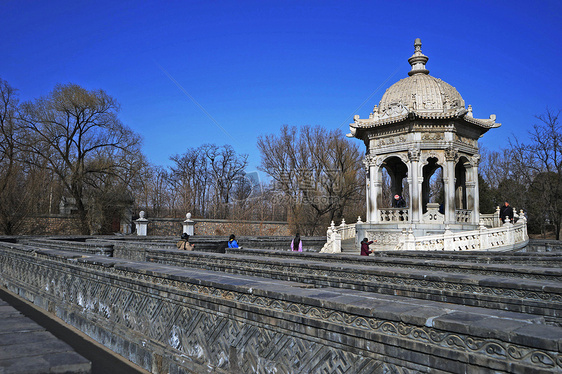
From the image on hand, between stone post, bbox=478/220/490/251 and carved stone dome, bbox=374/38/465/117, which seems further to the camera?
carved stone dome, bbox=374/38/465/117

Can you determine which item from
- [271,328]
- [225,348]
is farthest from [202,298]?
[271,328]

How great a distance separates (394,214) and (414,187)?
1794mm

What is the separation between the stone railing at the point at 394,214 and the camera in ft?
72.4

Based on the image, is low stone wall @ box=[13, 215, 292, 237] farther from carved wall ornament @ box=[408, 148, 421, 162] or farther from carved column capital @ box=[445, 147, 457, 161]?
carved column capital @ box=[445, 147, 457, 161]

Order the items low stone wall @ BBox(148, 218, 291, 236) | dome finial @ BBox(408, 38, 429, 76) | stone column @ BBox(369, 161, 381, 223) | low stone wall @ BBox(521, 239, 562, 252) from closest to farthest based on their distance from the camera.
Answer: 1. low stone wall @ BBox(521, 239, 562, 252)
2. stone column @ BBox(369, 161, 381, 223)
3. dome finial @ BBox(408, 38, 429, 76)
4. low stone wall @ BBox(148, 218, 291, 236)

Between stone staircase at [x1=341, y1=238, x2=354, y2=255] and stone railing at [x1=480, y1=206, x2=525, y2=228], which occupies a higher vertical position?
stone railing at [x1=480, y1=206, x2=525, y2=228]

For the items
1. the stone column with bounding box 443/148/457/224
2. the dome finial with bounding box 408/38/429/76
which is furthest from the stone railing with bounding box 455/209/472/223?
the dome finial with bounding box 408/38/429/76

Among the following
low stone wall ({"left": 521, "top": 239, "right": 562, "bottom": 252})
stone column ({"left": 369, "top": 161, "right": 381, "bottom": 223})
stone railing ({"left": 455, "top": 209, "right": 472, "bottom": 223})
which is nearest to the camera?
low stone wall ({"left": 521, "top": 239, "right": 562, "bottom": 252})

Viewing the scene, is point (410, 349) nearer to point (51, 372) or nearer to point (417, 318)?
point (417, 318)

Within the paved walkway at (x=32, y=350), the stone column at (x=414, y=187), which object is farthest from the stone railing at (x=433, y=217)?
the paved walkway at (x=32, y=350)

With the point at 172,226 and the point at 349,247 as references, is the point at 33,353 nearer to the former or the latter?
the point at 349,247

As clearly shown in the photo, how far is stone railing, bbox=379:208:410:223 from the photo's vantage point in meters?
22.1

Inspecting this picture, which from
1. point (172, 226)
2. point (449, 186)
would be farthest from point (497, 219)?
point (172, 226)

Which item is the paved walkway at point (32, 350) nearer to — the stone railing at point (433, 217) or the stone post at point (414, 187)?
the stone post at point (414, 187)
